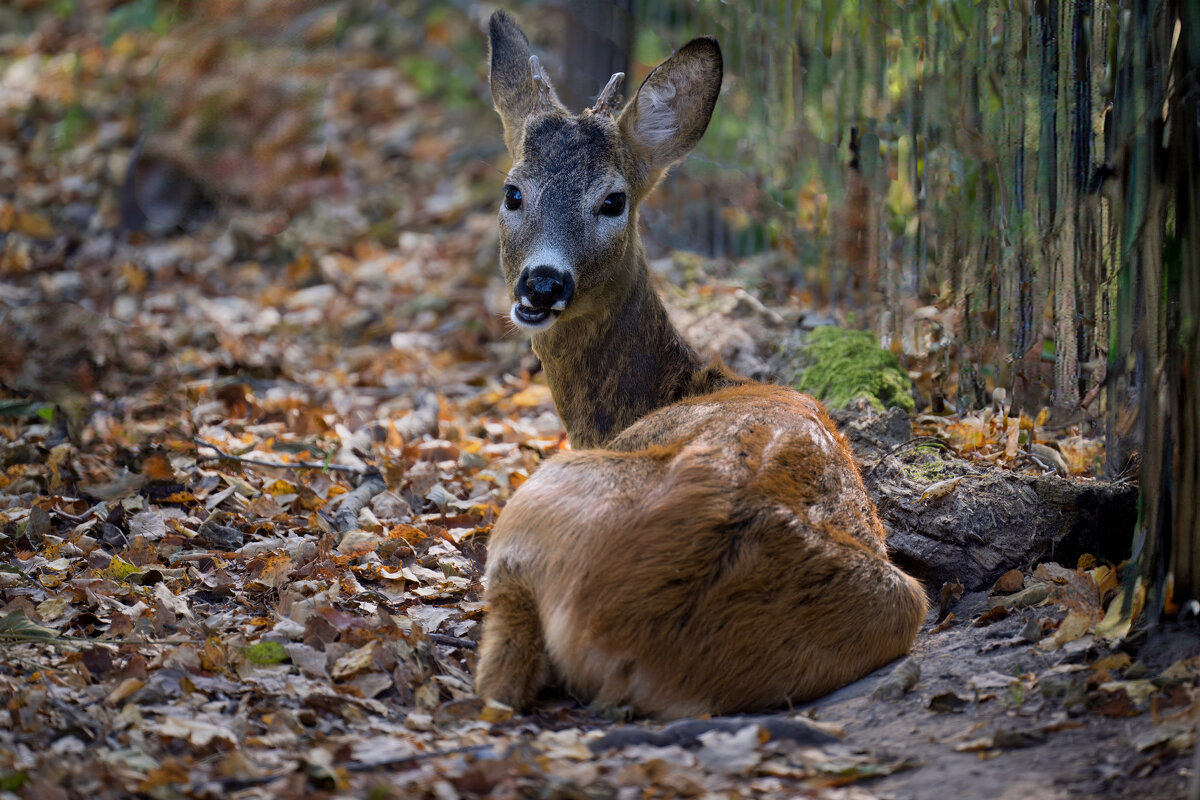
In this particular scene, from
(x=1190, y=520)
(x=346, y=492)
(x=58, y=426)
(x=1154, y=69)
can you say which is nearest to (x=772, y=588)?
(x=1190, y=520)

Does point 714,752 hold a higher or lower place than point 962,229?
lower

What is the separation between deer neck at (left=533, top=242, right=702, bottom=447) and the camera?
561cm

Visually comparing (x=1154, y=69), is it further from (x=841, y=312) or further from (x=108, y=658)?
(x=108, y=658)

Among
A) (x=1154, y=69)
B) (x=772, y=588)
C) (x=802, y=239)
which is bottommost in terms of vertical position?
(x=772, y=588)

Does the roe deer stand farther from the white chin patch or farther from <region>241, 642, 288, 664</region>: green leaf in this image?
<region>241, 642, 288, 664</region>: green leaf

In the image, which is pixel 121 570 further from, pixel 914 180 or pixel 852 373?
pixel 914 180

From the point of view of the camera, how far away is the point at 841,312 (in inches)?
291

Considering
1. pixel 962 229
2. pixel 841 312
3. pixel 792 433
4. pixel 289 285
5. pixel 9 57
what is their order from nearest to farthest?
pixel 792 433
pixel 962 229
pixel 841 312
pixel 289 285
pixel 9 57

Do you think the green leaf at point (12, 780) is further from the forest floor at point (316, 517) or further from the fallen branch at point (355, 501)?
the fallen branch at point (355, 501)

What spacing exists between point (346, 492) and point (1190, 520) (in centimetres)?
431

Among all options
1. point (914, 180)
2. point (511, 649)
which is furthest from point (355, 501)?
point (914, 180)

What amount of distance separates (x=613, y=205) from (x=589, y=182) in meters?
0.16

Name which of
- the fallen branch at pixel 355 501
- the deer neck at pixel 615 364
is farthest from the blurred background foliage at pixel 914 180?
the fallen branch at pixel 355 501

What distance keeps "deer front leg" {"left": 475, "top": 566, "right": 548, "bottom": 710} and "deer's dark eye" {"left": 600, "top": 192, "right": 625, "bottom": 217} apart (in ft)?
6.82
